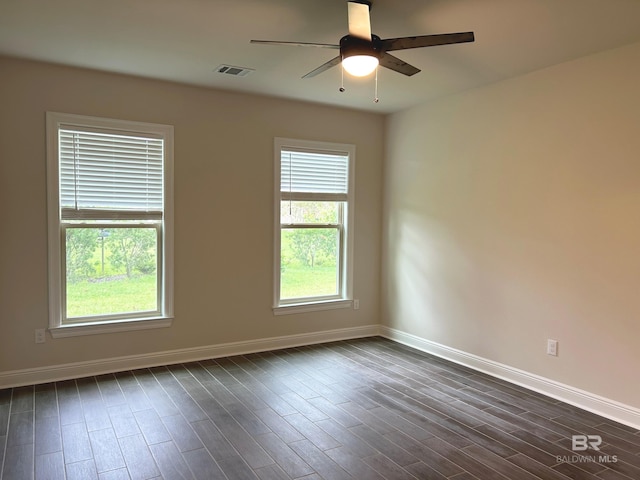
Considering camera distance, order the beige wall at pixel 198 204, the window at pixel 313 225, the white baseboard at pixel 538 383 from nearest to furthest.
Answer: the white baseboard at pixel 538 383, the beige wall at pixel 198 204, the window at pixel 313 225

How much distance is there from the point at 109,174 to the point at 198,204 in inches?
32.0

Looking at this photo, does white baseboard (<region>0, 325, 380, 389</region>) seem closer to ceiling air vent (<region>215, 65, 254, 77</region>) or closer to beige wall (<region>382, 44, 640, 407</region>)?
beige wall (<region>382, 44, 640, 407</region>)

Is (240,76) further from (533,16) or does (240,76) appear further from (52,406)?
(52,406)

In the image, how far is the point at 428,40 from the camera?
2479 millimetres

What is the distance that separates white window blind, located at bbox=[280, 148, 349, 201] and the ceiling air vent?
3.55ft

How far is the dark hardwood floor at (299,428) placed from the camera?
2.63m

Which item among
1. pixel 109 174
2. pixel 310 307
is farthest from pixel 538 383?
pixel 109 174

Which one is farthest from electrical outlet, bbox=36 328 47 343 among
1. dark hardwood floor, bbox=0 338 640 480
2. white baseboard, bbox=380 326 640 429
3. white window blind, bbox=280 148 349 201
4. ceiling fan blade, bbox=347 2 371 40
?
white baseboard, bbox=380 326 640 429

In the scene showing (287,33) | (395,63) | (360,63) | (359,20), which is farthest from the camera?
(287,33)

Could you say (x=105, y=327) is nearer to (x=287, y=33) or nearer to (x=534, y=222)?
(x=287, y=33)

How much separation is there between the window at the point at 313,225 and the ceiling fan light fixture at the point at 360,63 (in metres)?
2.34

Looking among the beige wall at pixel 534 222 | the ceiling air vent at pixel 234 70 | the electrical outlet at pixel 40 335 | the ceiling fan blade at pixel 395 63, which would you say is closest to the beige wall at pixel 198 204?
the electrical outlet at pixel 40 335

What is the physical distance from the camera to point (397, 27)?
2.96 m

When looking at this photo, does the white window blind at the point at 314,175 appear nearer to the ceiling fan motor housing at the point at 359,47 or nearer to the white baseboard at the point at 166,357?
the white baseboard at the point at 166,357
